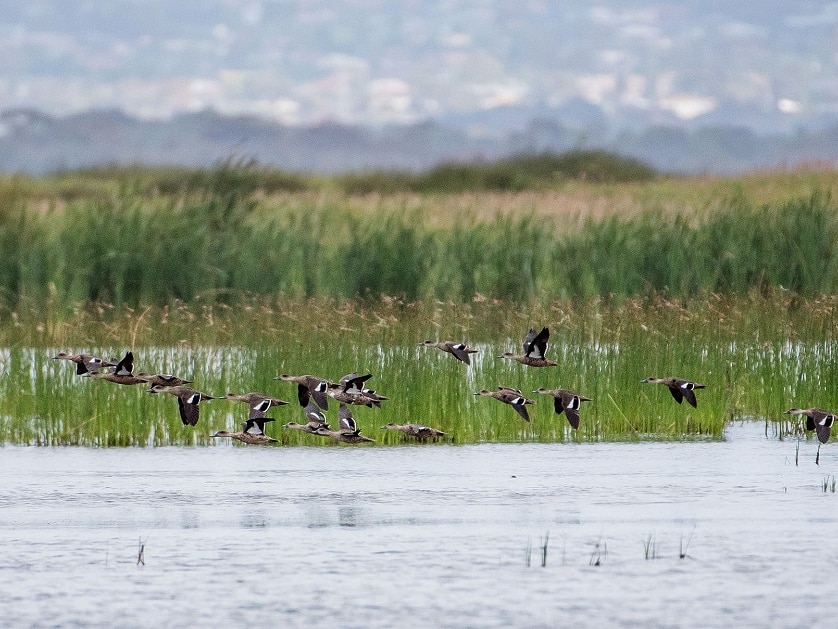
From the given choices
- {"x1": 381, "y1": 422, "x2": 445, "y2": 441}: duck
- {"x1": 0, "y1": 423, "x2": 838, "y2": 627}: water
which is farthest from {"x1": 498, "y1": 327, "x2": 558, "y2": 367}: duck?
{"x1": 381, "y1": 422, "x2": 445, "y2": 441}: duck

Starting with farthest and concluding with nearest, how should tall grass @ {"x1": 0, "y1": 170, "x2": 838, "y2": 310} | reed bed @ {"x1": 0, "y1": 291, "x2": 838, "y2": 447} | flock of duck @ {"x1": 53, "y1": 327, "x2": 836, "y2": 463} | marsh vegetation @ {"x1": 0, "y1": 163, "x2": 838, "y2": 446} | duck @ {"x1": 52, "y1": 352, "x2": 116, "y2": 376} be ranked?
tall grass @ {"x1": 0, "y1": 170, "x2": 838, "y2": 310}, marsh vegetation @ {"x1": 0, "y1": 163, "x2": 838, "y2": 446}, reed bed @ {"x1": 0, "y1": 291, "x2": 838, "y2": 447}, duck @ {"x1": 52, "y1": 352, "x2": 116, "y2": 376}, flock of duck @ {"x1": 53, "y1": 327, "x2": 836, "y2": 463}

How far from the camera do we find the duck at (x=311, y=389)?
1072 cm

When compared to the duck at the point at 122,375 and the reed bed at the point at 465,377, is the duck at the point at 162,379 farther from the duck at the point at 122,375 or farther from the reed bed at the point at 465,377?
the reed bed at the point at 465,377

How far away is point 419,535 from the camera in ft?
25.9

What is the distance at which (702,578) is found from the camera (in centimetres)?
687

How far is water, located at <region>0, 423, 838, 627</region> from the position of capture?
20.9ft

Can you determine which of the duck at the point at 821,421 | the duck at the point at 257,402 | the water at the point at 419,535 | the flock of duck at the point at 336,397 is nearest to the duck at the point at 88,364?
the flock of duck at the point at 336,397

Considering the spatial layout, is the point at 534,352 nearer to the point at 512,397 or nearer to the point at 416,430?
the point at 512,397

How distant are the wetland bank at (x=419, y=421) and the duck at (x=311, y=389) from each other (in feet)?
1.34

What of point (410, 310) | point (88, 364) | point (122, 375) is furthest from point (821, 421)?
point (410, 310)

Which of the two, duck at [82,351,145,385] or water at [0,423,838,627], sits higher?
duck at [82,351,145,385]

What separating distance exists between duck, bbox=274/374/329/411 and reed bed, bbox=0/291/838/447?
0.67 metres

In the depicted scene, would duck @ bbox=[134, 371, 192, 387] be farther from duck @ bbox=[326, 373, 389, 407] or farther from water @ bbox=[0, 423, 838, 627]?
duck @ bbox=[326, 373, 389, 407]

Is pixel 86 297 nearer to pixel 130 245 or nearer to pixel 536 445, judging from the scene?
pixel 130 245
